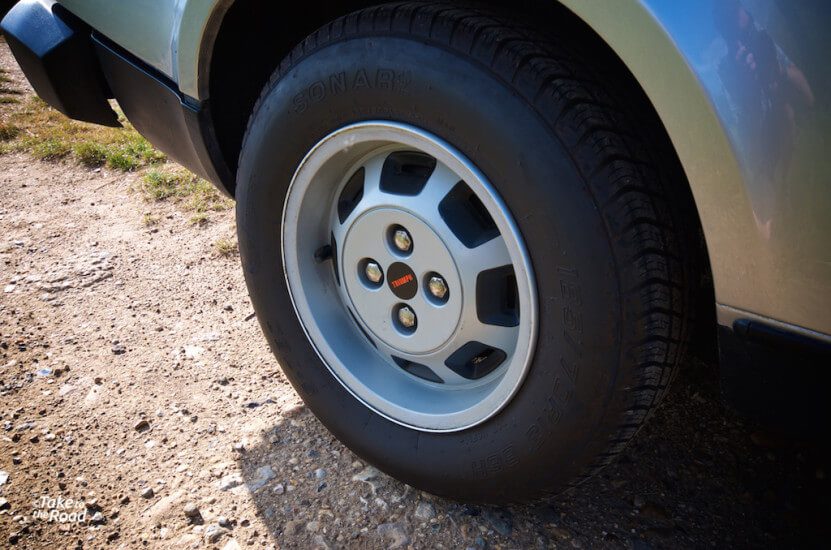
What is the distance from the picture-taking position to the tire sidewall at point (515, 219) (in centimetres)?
117

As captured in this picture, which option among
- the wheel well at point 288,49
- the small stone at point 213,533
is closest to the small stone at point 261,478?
the small stone at point 213,533

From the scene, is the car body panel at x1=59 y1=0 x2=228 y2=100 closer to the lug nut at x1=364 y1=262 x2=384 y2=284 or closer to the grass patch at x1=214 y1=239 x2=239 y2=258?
the lug nut at x1=364 y1=262 x2=384 y2=284

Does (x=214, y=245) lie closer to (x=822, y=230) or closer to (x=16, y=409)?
(x=16, y=409)

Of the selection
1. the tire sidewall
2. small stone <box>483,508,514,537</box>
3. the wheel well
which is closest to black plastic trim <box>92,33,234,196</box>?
the wheel well

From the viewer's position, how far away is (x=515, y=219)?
124 centimetres

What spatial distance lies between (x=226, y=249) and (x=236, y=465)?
135 cm

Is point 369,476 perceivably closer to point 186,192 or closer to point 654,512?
point 654,512

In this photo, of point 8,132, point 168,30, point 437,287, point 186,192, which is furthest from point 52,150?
point 437,287

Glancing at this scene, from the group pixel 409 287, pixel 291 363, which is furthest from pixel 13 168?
pixel 409 287

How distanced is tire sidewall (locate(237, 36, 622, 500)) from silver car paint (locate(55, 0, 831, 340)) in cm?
20

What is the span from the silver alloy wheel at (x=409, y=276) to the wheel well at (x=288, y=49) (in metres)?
0.32

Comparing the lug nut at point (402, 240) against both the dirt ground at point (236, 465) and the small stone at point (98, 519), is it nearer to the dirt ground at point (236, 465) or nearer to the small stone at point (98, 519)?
the dirt ground at point (236, 465)

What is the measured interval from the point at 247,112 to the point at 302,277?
1.88ft

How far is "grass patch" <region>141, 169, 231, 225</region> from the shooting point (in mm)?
3361
